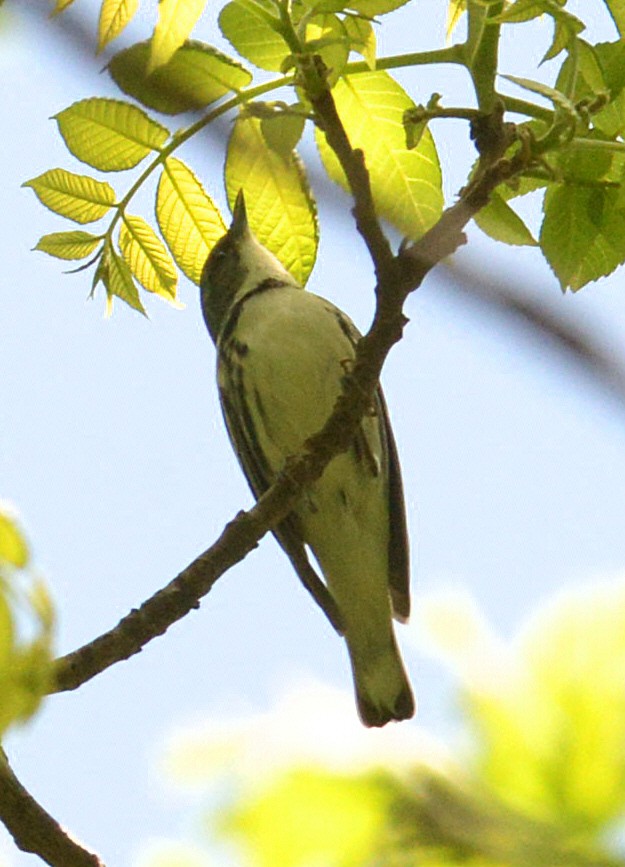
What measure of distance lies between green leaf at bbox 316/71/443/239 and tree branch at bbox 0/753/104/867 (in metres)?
1.51

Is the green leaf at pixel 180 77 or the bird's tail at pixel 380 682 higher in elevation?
the bird's tail at pixel 380 682

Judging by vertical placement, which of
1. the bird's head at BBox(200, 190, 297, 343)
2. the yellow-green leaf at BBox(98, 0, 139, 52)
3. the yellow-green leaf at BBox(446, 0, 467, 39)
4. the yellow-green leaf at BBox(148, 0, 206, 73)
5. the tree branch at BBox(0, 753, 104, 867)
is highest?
the bird's head at BBox(200, 190, 297, 343)

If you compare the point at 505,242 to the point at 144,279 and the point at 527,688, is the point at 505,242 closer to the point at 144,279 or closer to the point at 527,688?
the point at 144,279

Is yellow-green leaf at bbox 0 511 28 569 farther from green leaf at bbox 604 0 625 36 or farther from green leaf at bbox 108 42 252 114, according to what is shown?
green leaf at bbox 604 0 625 36

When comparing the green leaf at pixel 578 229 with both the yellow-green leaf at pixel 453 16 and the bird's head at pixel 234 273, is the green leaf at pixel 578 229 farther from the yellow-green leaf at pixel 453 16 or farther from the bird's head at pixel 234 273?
the bird's head at pixel 234 273

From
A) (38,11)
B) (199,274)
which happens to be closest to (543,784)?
(38,11)

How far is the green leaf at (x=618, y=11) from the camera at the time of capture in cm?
250

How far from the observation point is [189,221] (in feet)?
9.95

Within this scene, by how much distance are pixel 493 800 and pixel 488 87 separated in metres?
1.58

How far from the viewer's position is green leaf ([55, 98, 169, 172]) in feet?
9.59

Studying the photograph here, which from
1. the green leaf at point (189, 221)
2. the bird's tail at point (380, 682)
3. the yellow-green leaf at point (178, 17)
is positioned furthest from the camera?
the bird's tail at point (380, 682)

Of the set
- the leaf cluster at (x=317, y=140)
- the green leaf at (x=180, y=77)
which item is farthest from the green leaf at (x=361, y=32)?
the green leaf at (x=180, y=77)

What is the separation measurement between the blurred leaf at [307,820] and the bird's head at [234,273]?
13.5ft

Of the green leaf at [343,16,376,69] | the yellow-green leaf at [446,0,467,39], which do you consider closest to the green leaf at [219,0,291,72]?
the green leaf at [343,16,376,69]
